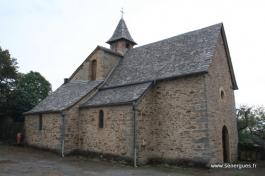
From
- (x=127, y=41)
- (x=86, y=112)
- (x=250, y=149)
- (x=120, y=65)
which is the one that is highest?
(x=127, y=41)

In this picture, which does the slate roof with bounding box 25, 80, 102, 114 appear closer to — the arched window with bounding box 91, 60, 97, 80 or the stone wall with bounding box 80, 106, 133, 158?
the arched window with bounding box 91, 60, 97, 80

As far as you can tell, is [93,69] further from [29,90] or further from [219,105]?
[29,90]

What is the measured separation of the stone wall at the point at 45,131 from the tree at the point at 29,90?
625cm

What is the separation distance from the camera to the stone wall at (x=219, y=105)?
15922mm

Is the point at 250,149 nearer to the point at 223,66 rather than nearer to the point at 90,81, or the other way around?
the point at 223,66

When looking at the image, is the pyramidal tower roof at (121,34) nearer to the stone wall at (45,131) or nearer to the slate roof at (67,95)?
the slate roof at (67,95)

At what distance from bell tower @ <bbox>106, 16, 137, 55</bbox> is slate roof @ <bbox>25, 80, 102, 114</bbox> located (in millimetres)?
5534

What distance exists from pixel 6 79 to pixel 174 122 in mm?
21542

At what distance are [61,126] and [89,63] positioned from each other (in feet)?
23.5

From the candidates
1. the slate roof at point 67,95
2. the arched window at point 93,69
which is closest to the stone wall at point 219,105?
the slate roof at point 67,95

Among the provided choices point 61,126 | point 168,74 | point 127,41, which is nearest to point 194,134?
point 168,74

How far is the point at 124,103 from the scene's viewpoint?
17281 mm

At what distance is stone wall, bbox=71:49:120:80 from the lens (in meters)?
23.4

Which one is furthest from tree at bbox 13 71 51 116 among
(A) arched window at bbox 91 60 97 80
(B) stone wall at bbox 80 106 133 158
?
(B) stone wall at bbox 80 106 133 158
